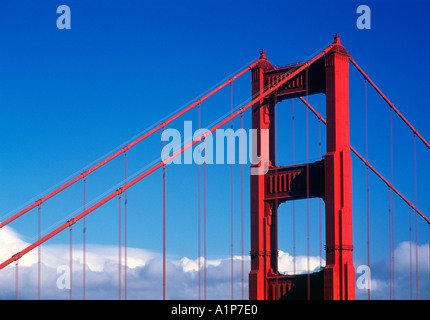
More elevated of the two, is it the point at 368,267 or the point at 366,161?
the point at 366,161

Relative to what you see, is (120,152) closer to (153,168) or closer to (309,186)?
(153,168)

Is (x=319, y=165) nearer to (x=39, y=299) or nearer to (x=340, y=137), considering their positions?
(x=340, y=137)

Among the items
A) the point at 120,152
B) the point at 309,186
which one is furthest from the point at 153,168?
the point at 309,186

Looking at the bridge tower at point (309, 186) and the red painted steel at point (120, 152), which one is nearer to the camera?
the red painted steel at point (120, 152)

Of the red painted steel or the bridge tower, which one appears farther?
the bridge tower

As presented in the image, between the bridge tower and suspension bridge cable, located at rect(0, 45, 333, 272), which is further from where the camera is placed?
the bridge tower
